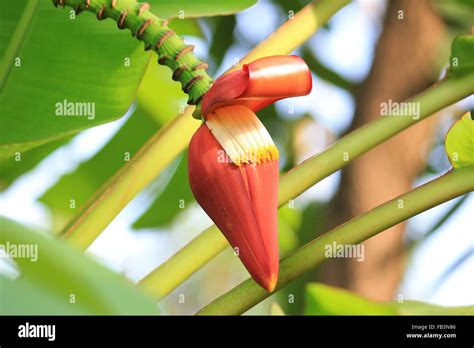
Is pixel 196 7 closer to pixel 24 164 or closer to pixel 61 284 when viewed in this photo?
pixel 24 164

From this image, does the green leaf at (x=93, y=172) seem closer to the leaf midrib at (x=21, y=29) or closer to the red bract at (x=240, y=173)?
the leaf midrib at (x=21, y=29)

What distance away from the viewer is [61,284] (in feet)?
1.06

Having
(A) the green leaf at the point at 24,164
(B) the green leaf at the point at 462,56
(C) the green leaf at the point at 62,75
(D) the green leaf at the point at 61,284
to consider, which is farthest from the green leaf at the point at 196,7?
(D) the green leaf at the point at 61,284

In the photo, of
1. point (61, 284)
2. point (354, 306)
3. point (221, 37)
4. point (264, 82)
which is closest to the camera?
point (61, 284)

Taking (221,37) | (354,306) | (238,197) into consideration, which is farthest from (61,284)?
(221,37)

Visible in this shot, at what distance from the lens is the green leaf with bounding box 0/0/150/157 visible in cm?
73

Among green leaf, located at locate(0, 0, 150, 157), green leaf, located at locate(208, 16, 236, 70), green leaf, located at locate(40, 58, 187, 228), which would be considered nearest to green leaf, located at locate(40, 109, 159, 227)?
green leaf, located at locate(40, 58, 187, 228)

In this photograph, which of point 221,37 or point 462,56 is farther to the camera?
point 221,37

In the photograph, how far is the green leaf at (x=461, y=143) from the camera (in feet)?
2.06

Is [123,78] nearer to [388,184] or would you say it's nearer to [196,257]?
[196,257]

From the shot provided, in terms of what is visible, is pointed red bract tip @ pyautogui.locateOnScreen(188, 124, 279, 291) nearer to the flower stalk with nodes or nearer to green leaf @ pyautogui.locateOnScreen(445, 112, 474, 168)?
the flower stalk with nodes

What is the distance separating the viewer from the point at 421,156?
1.11 m

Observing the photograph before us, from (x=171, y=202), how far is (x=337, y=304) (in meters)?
0.54
